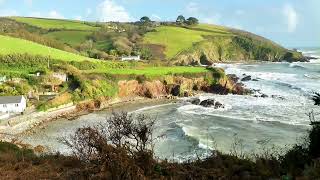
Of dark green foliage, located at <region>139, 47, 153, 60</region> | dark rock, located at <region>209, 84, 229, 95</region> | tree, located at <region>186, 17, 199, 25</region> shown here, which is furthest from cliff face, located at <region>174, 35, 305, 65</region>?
dark rock, located at <region>209, 84, 229, 95</region>

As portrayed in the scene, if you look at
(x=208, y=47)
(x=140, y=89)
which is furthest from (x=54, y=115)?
(x=208, y=47)

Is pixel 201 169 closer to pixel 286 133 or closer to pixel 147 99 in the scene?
pixel 286 133

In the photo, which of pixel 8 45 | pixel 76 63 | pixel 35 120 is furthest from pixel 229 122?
pixel 8 45

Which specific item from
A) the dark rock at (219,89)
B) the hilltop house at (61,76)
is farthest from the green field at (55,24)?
the hilltop house at (61,76)

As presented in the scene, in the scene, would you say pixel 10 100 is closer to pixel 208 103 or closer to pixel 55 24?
pixel 208 103

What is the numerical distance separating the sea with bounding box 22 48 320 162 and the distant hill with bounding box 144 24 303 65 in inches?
2070

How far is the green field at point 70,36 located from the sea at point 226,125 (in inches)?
2644

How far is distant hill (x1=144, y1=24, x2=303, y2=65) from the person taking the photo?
409ft

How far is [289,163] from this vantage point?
43.3 feet

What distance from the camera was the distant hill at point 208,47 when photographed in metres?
125

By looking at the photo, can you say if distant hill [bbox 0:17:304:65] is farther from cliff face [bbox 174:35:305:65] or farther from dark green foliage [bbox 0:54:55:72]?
dark green foliage [bbox 0:54:55:72]

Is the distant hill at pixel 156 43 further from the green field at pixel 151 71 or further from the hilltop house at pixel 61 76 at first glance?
the hilltop house at pixel 61 76

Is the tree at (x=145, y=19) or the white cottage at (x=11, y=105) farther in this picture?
the tree at (x=145, y=19)

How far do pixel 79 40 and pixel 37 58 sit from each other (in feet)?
173
